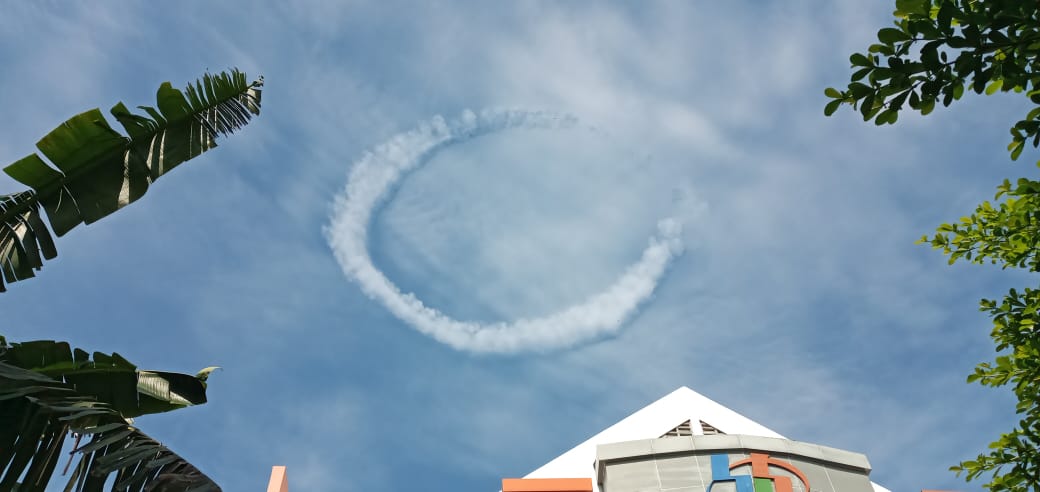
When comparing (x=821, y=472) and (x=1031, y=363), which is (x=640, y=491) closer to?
(x=821, y=472)

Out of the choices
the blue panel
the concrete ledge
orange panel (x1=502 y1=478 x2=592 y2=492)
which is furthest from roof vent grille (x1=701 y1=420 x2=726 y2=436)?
orange panel (x1=502 y1=478 x2=592 y2=492)

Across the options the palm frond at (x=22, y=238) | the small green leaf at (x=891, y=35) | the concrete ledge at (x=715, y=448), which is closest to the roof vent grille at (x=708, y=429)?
the concrete ledge at (x=715, y=448)

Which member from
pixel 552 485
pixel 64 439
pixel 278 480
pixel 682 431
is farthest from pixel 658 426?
pixel 64 439

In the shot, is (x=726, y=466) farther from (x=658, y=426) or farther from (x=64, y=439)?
(x=64, y=439)

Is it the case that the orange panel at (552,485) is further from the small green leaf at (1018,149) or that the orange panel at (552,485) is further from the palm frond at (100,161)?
the small green leaf at (1018,149)

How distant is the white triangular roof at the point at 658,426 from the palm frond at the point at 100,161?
14.4 m

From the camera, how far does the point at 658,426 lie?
20.0 metres

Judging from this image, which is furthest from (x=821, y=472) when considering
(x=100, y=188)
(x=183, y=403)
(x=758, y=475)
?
(x=100, y=188)

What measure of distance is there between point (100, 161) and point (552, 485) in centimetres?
1289

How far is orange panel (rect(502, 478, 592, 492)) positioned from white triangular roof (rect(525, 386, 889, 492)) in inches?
74.2

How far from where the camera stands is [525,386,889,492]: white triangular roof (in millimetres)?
19234

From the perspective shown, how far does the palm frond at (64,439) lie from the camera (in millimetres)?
5523

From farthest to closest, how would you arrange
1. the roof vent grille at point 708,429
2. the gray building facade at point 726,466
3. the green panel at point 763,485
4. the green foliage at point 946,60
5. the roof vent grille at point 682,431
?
the roof vent grille at point 708,429
the roof vent grille at point 682,431
the gray building facade at point 726,466
the green panel at point 763,485
the green foliage at point 946,60

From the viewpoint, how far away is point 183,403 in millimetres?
6789
